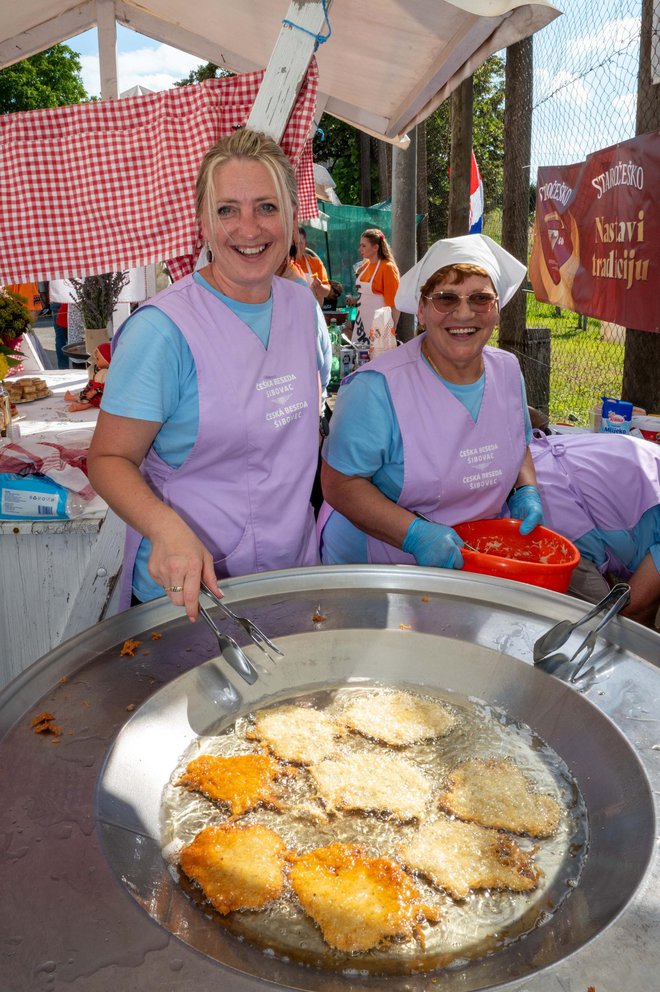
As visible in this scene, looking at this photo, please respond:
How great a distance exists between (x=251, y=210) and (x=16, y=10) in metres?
2.76

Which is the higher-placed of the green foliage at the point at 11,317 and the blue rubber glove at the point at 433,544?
the green foliage at the point at 11,317

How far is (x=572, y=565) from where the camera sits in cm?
193

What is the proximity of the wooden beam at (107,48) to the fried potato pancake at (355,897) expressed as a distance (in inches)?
169

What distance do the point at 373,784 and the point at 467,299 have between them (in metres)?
1.51

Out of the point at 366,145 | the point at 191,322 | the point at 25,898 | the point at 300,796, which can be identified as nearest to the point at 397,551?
the point at 191,322

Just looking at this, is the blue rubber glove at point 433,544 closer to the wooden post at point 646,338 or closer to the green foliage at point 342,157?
the wooden post at point 646,338

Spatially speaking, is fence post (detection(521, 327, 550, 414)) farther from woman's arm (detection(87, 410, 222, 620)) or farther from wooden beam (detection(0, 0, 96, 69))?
woman's arm (detection(87, 410, 222, 620))

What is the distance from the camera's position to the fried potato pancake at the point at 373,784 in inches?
52.0

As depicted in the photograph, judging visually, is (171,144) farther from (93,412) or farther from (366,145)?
(366,145)

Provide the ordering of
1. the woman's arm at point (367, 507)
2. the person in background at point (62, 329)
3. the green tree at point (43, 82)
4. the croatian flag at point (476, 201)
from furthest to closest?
the green tree at point (43, 82), the croatian flag at point (476, 201), the person in background at point (62, 329), the woman's arm at point (367, 507)

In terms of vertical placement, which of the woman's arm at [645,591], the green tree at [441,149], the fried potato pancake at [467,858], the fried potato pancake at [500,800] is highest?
the green tree at [441,149]

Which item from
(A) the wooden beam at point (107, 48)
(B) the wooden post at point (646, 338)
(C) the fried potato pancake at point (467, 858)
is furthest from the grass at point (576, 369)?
(C) the fried potato pancake at point (467, 858)

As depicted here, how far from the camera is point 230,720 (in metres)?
1.51

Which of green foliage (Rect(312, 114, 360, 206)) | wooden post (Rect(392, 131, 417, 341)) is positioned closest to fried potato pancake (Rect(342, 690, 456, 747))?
wooden post (Rect(392, 131, 417, 341))
